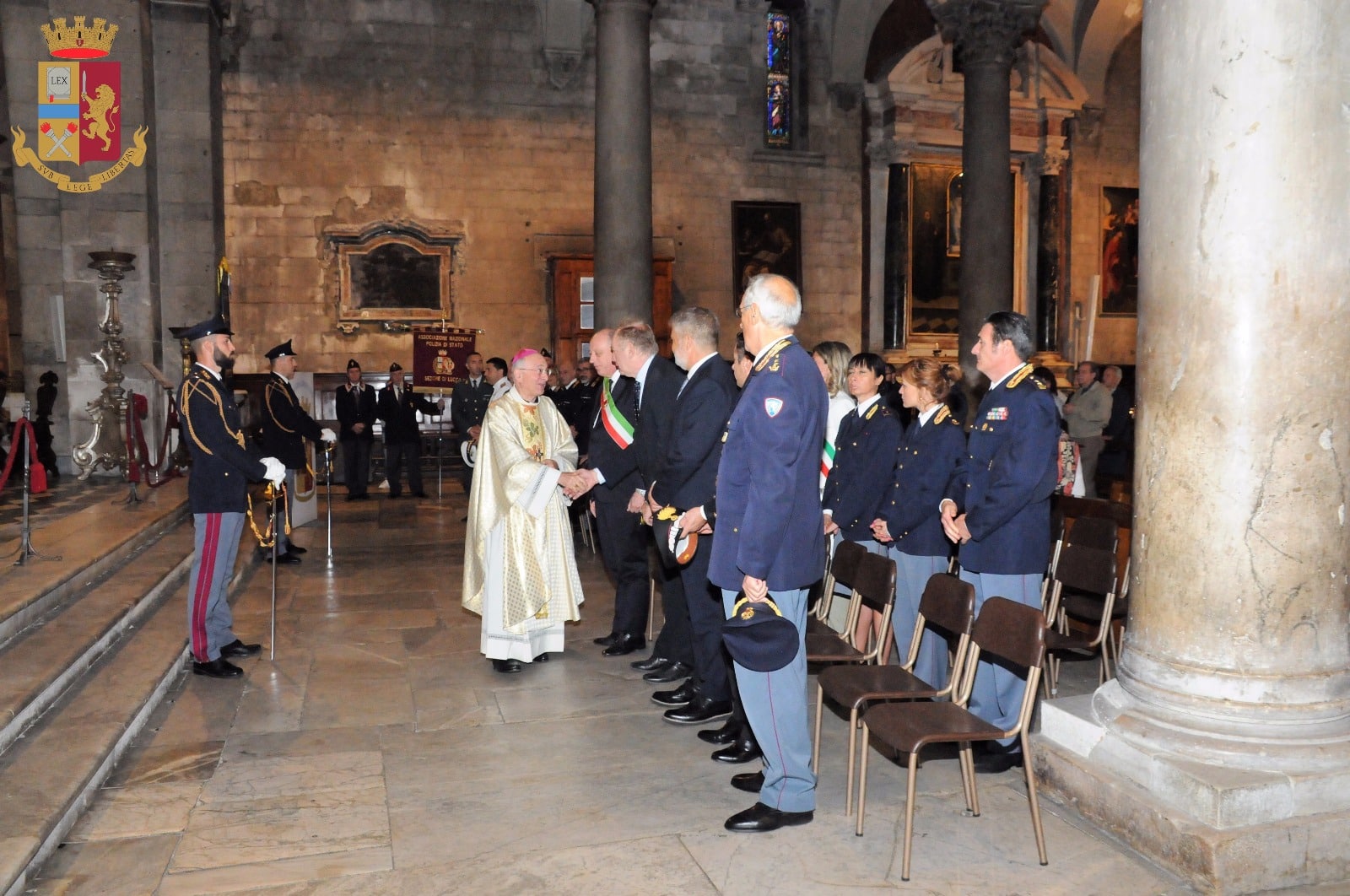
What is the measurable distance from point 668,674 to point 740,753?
4.16 ft

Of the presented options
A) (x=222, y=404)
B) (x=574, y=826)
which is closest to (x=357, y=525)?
(x=222, y=404)

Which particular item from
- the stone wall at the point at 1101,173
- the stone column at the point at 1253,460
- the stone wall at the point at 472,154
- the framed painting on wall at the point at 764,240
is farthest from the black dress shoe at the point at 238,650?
the stone wall at the point at 1101,173

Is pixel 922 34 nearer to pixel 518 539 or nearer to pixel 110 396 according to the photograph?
pixel 110 396

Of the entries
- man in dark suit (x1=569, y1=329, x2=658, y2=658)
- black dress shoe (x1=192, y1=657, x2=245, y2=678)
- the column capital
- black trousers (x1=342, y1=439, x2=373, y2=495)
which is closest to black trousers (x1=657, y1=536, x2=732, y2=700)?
man in dark suit (x1=569, y1=329, x2=658, y2=658)

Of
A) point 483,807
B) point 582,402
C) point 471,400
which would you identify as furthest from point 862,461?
point 471,400

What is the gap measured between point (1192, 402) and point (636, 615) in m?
3.49

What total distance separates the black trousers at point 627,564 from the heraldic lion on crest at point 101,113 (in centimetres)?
868

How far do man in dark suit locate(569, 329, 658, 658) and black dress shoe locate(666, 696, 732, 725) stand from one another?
49.7 inches

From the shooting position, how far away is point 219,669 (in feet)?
17.8

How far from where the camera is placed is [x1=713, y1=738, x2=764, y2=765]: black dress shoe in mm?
4219

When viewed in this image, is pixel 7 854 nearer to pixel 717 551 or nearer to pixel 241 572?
pixel 717 551

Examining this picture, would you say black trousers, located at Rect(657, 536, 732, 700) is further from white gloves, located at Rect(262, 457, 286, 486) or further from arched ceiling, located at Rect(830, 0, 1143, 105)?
arched ceiling, located at Rect(830, 0, 1143, 105)

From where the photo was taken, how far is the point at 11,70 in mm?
11086

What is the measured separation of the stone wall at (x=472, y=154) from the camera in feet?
50.6
